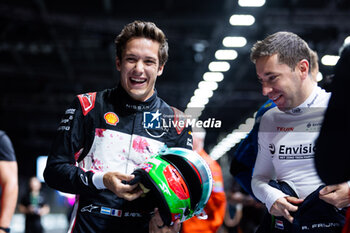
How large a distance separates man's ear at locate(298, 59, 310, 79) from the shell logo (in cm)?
76

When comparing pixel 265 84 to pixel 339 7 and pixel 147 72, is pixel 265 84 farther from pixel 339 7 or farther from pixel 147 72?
pixel 339 7

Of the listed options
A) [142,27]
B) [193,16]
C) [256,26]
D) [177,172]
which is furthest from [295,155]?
[193,16]

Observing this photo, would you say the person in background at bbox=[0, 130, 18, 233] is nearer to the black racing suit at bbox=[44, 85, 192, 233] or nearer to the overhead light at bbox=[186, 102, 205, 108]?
the black racing suit at bbox=[44, 85, 192, 233]

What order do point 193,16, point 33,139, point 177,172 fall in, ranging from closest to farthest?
point 177,172 < point 193,16 < point 33,139

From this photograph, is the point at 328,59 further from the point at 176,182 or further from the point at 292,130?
the point at 176,182

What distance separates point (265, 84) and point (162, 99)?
0.42 metres

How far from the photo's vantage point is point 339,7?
8539 mm

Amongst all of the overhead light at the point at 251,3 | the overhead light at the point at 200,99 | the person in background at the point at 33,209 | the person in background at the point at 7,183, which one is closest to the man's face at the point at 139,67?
the overhead light at the point at 200,99

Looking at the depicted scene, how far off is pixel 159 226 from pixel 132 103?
486mm

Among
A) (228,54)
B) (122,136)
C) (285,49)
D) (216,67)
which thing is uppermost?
(228,54)

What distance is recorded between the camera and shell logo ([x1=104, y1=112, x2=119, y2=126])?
68.8 inches

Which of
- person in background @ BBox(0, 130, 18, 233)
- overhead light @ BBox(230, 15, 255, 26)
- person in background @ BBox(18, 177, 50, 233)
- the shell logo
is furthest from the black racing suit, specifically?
person in background @ BBox(18, 177, 50, 233)

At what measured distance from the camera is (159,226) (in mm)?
1631

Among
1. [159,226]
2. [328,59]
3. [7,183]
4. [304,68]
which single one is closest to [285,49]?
[304,68]
